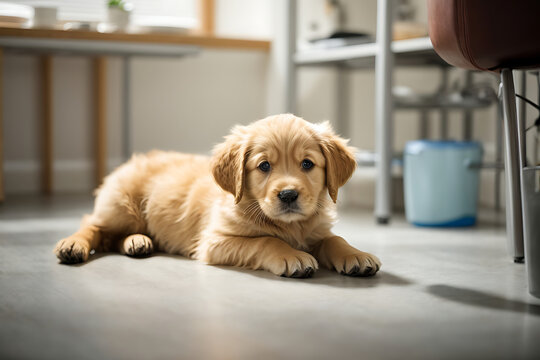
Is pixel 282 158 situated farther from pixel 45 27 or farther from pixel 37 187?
pixel 37 187

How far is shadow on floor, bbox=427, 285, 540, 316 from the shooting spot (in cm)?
150

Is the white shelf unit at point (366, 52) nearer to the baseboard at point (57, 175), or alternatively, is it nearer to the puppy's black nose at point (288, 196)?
the puppy's black nose at point (288, 196)

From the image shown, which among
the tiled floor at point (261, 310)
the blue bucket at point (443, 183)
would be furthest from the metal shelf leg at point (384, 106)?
the tiled floor at point (261, 310)

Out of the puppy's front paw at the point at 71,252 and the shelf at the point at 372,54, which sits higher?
the shelf at the point at 372,54

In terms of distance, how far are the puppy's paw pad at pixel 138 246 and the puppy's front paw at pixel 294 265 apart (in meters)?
0.52

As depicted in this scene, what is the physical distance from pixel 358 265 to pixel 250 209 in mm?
360

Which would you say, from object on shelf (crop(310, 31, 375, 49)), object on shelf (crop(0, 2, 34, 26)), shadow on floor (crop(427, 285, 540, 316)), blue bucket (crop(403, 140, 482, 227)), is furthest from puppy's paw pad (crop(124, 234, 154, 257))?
object on shelf (crop(0, 2, 34, 26))

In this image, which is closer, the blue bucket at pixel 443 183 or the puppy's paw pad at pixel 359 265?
the puppy's paw pad at pixel 359 265

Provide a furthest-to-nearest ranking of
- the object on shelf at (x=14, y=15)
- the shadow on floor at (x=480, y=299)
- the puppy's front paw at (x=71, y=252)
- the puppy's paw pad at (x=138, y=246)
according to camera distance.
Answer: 1. the object on shelf at (x=14, y=15)
2. the puppy's paw pad at (x=138, y=246)
3. the puppy's front paw at (x=71, y=252)
4. the shadow on floor at (x=480, y=299)

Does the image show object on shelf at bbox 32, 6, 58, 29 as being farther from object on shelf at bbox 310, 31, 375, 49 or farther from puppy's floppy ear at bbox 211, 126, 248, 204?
puppy's floppy ear at bbox 211, 126, 248, 204

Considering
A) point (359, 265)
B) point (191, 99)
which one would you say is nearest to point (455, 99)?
point (359, 265)

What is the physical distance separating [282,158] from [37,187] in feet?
9.18

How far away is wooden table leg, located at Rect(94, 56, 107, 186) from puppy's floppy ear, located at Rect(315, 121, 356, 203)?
253 centimetres

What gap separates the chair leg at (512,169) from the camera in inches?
69.9
